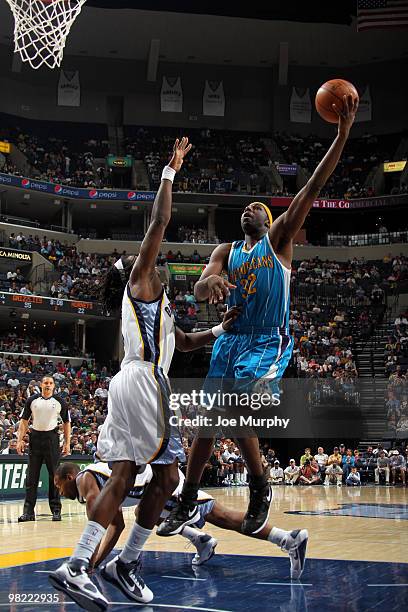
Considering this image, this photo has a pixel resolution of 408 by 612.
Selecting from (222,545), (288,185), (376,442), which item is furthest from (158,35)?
(222,545)

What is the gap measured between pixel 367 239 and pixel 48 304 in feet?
49.6

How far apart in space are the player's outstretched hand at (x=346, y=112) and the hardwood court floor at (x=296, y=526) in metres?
3.89

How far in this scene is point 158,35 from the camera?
38.1 metres

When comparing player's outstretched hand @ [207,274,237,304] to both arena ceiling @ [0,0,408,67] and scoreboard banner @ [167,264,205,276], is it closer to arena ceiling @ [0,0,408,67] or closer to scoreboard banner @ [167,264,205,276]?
scoreboard banner @ [167,264,205,276]

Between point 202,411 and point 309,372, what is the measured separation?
19355mm

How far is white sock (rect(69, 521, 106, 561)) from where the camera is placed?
4.41m

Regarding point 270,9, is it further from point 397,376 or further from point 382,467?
point 382,467

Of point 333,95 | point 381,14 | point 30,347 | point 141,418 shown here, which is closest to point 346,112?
point 333,95

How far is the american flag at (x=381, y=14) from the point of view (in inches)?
983

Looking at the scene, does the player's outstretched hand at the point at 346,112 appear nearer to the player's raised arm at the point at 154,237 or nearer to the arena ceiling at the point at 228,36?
the player's raised arm at the point at 154,237

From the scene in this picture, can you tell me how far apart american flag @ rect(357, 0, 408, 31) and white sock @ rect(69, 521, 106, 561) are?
2364 cm

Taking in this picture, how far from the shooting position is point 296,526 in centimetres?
1015

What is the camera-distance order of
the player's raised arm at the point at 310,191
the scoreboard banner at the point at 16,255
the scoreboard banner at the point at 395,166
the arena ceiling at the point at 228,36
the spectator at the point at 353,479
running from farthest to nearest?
the scoreboard banner at the point at 395,166, the arena ceiling at the point at 228,36, the scoreboard banner at the point at 16,255, the spectator at the point at 353,479, the player's raised arm at the point at 310,191

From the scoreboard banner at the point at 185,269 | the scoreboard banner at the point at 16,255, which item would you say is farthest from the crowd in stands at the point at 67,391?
the scoreboard banner at the point at 185,269
